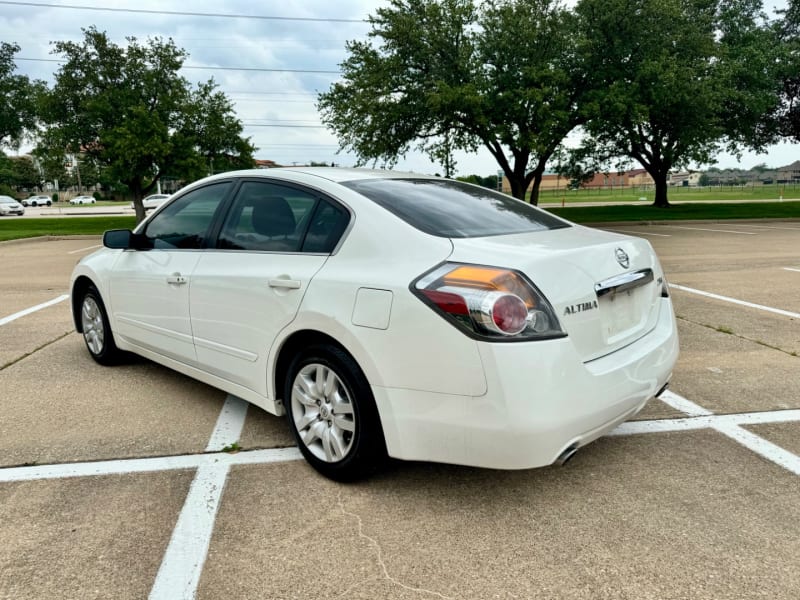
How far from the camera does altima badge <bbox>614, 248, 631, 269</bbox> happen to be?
2943 millimetres

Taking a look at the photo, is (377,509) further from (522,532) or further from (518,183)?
(518,183)

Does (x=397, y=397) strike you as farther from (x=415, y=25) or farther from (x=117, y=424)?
(x=415, y=25)

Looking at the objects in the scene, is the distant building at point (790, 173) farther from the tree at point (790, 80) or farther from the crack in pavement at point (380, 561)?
the crack in pavement at point (380, 561)

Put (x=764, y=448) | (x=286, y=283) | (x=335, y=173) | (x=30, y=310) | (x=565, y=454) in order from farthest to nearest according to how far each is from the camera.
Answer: (x=30, y=310) < (x=335, y=173) < (x=764, y=448) < (x=286, y=283) < (x=565, y=454)

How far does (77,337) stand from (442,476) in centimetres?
460

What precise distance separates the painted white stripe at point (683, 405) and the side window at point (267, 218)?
2589 mm

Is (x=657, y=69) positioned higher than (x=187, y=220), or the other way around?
(x=657, y=69)

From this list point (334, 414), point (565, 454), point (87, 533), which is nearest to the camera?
point (565, 454)

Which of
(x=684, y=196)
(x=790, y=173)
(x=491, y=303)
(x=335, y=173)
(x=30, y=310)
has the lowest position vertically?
(x=30, y=310)

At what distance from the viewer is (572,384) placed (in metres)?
2.49

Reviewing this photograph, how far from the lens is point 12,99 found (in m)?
38.1

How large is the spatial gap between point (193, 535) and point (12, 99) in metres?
44.4

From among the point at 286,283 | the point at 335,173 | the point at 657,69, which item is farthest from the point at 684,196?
the point at 286,283

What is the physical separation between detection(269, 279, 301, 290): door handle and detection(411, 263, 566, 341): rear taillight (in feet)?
2.45
